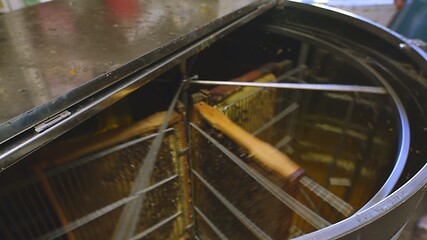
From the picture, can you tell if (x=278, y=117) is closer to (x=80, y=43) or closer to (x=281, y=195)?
(x=281, y=195)

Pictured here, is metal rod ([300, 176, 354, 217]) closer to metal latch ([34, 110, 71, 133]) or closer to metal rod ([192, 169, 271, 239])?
metal rod ([192, 169, 271, 239])

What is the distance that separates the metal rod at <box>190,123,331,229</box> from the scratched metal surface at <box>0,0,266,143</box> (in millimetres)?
455

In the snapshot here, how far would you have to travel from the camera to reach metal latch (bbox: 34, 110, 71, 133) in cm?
55

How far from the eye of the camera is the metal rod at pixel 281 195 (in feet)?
3.12

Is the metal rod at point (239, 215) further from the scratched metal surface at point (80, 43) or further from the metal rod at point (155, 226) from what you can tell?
the scratched metal surface at point (80, 43)

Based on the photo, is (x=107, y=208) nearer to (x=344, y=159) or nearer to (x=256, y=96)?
(x=256, y=96)

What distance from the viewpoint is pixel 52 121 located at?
1.86ft

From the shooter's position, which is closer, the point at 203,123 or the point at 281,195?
the point at 281,195

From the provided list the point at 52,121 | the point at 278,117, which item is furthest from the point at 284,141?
the point at 52,121

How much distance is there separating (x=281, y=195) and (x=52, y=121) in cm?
72

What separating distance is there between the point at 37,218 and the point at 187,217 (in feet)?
2.18

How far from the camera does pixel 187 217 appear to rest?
1523 millimetres

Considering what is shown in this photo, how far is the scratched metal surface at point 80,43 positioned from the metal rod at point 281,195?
0.45 metres

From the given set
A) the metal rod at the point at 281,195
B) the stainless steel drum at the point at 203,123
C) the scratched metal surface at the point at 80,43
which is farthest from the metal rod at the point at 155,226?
the scratched metal surface at the point at 80,43
